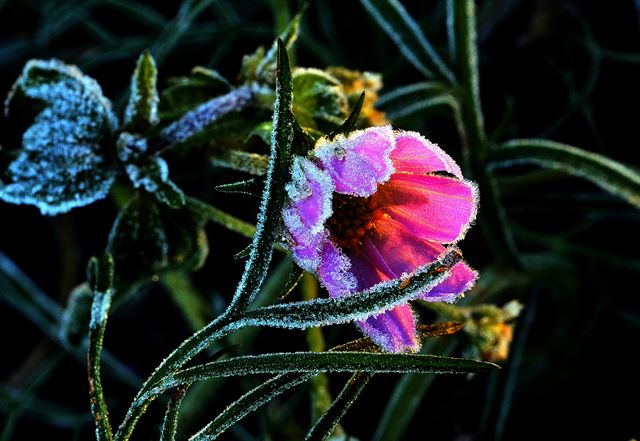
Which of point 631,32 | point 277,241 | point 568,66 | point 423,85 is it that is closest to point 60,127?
point 277,241

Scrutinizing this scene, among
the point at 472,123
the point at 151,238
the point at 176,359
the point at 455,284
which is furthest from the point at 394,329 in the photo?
the point at 472,123

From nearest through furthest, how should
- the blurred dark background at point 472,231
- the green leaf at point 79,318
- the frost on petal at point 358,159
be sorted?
1. the frost on petal at point 358,159
2. the green leaf at point 79,318
3. the blurred dark background at point 472,231

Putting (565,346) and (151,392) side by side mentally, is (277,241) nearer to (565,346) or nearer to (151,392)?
(151,392)

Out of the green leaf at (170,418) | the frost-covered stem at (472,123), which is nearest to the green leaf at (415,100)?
the frost-covered stem at (472,123)

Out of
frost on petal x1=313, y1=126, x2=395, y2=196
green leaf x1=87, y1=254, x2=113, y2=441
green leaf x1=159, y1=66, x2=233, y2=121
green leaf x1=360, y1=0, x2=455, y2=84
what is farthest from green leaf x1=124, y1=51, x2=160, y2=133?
green leaf x1=360, y1=0, x2=455, y2=84

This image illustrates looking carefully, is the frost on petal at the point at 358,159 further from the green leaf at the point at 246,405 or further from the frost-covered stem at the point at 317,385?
the frost-covered stem at the point at 317,385
